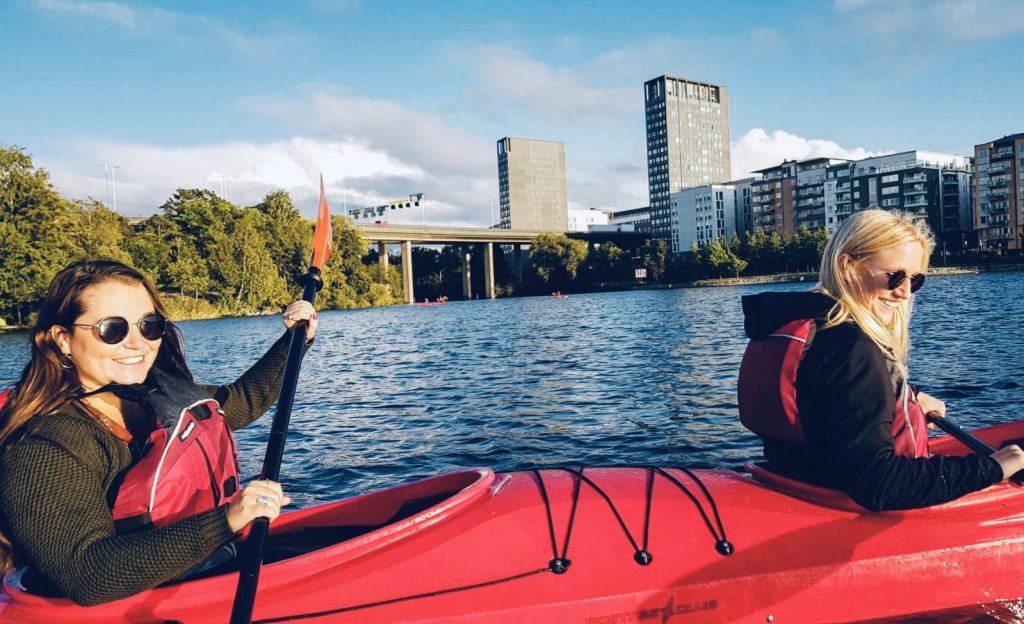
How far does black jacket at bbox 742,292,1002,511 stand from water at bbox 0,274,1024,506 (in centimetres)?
408

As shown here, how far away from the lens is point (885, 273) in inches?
114

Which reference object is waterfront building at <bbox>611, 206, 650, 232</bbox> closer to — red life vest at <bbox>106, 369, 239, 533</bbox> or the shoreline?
the shoreline

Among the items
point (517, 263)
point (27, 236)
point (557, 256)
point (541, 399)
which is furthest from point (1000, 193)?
point (27, 236)

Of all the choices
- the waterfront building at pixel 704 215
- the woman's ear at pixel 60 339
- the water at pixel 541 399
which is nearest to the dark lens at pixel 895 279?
the woman's ear at pixel 60 339

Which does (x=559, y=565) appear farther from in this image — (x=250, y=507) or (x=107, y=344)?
(x=107, y=344)

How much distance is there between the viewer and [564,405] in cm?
Answer: 1063

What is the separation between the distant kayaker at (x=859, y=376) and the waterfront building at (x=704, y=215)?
4426 inches

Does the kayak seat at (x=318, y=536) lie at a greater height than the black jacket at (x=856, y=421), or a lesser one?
lesser

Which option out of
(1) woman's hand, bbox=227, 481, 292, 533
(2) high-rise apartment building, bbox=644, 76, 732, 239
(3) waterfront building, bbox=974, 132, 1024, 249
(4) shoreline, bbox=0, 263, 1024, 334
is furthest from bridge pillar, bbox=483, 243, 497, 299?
(1) woman's hand, bbox=227, 481, 292, 533

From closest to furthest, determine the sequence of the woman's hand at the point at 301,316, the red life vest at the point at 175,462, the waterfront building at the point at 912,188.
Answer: the red life vest at the point at 175,462, the woman's hand at the point at 301,316, the waterfront building at the point at 912,188

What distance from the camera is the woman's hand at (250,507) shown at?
2.34 m

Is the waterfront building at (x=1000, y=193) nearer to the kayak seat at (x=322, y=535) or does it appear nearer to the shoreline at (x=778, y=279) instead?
the shoreline at (x=778, y=279)

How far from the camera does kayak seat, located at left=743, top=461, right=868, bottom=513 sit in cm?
326

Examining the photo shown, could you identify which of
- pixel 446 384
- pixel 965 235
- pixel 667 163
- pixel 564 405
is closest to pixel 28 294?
pixel 446 384
